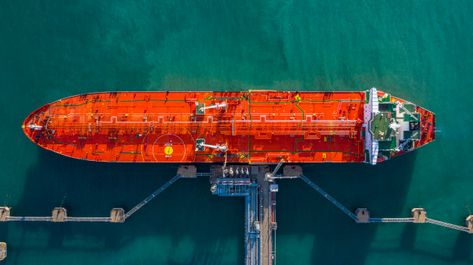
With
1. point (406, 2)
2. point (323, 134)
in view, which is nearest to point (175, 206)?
point (323, 134)

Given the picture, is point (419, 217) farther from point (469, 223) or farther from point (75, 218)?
point (75, 218)

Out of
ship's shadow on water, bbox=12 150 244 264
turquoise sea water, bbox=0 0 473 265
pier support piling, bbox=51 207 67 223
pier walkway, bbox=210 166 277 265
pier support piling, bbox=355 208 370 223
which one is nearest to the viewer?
pier walkway, bbox=210 166 277 265

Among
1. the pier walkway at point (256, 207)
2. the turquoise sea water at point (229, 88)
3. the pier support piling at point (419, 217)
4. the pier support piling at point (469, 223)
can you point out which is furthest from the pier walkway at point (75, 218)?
the pier support piling at point (469, 223)

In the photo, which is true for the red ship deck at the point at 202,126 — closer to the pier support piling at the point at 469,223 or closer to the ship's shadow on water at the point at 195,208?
the ship's shadow on water at the point at 195,208

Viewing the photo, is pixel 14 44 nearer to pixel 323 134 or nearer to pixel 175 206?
pixel 175 206

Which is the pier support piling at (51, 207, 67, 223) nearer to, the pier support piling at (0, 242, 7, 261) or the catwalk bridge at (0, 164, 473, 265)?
the catwalk bridge at (0, 164, 473, 265)

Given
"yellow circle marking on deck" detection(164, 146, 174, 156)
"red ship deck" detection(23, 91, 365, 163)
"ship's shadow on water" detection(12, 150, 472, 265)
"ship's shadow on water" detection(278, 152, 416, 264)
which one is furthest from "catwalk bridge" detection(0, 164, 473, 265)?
"yellow circle marking on deck" detection(164, 146, 174, 156)
